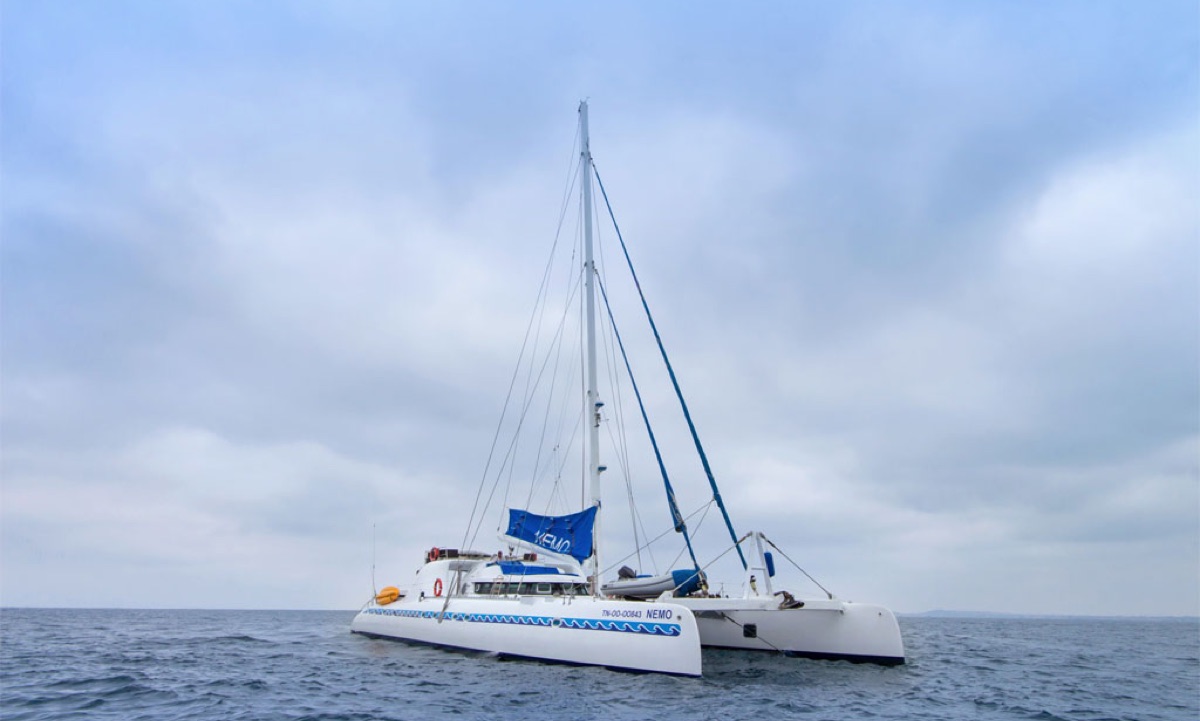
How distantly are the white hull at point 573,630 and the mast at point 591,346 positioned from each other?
2127mm

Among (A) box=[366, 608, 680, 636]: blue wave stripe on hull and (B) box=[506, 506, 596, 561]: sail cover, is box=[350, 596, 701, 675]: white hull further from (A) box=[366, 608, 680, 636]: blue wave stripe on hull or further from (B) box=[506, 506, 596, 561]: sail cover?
(B) box=[506, 506, 596, 561]: sail cover

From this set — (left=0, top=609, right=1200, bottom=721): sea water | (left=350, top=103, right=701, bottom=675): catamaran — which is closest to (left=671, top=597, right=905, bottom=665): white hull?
(left=0, top=609, right=1200, bottom=721): sea water

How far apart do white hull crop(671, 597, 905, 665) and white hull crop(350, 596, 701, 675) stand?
7.88 feet

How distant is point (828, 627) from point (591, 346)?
32.5 ft

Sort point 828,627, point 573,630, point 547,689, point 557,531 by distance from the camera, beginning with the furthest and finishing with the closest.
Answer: point 557,531 < point 828,627 < point 573,630 < point 547,689

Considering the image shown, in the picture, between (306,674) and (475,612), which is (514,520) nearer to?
(475,612)

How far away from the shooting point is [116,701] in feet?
44.4

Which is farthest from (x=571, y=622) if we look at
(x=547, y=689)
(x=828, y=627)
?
(x=828, y=627)

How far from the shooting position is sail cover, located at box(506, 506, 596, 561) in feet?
63.3

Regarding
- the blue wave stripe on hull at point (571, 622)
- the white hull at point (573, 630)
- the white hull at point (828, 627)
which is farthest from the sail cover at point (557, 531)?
the white hull at point (828, 627)

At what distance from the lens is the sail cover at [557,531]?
1930 centimetres

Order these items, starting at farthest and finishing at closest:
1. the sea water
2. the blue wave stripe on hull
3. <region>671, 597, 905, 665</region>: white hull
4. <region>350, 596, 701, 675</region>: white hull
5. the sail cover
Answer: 1. the sail cover
2. <region>671, 597, 905, 665</region>: white hull
3. the blue wave stripe on hull
4. <region>350, 596, 701, 675</region>: white hull
5. the sea water

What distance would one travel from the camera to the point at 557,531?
65.3 ft

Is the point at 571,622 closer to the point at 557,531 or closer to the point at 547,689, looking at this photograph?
the point at 547,689
